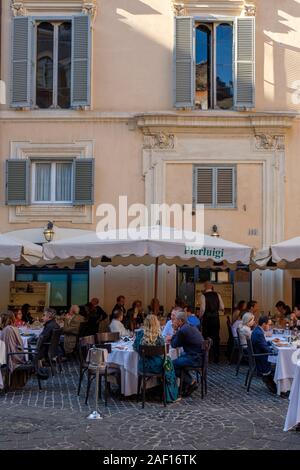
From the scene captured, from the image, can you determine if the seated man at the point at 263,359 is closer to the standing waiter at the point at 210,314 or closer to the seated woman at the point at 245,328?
the seated woman at the point at 245,328

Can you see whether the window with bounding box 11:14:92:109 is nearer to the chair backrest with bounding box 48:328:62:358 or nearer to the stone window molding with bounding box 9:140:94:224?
the stone window molding with bounding box 9:140:94:224

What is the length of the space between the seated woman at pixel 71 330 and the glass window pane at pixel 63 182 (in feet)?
12.8

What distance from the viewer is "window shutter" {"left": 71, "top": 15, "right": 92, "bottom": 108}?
57.6 ft

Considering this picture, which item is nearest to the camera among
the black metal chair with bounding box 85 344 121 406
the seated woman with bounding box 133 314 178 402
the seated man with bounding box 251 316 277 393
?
the black metal chair with bounding box 85 344 121 406

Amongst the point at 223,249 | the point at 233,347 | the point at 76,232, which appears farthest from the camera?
the point at 76,232

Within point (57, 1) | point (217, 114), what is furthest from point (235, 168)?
point (57, 1)

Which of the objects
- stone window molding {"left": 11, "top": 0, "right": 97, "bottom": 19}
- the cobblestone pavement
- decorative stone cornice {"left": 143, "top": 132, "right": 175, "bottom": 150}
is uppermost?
stone window molding {"left": 11, "top": 0, "right": 97, "bottom": 19}

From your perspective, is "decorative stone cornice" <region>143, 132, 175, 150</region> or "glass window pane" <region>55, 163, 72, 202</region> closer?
"decorative stone cornice" <region>143, 132, 175, 150</region>

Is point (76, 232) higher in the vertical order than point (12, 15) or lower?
lower

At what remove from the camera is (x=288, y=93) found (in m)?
17.6

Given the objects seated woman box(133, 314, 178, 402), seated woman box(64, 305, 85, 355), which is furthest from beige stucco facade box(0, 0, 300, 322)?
seated woman box(133, 314, 178, 402)

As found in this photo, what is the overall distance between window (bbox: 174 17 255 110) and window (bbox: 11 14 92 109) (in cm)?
236

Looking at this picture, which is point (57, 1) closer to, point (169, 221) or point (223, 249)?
point (169, 221)

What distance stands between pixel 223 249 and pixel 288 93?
6.38 m
